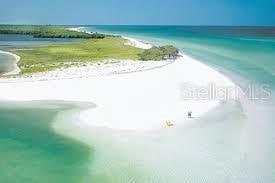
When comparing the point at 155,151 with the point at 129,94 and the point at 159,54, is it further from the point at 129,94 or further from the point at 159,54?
the point at 159,54

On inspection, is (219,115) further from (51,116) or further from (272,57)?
(272,57)

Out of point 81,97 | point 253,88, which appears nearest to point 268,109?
point 253,88

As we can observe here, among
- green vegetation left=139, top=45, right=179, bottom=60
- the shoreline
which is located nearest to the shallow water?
the shoreline

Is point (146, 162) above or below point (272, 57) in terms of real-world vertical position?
below

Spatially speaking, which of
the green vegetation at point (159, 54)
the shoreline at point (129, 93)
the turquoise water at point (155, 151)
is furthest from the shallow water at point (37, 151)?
the green vegetation at point (159, 54)

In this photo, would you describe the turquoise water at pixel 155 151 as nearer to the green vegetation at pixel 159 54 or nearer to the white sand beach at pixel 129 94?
the white sand beach at pixel 129 94

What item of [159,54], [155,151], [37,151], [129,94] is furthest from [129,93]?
[159,54]

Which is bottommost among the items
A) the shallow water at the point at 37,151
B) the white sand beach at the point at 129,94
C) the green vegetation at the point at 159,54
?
the shallow water at the point at 37,151

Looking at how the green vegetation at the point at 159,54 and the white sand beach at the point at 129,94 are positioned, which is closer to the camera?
the white sand beach at the point at 129,94
